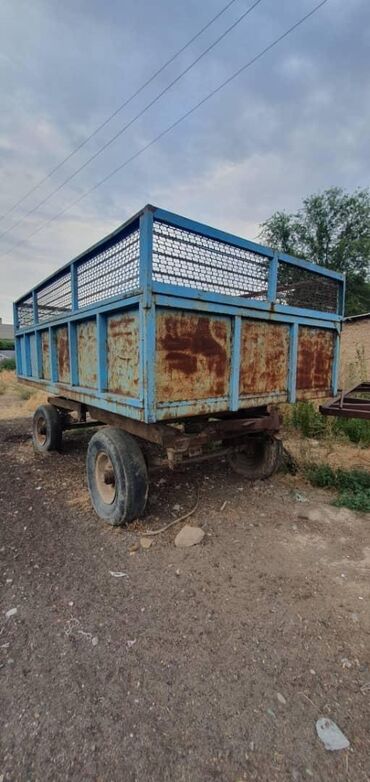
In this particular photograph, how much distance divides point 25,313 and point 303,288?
13.5 ft

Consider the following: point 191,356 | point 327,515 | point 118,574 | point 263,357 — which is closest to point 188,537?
point 118,574

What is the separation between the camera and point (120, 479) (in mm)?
2900

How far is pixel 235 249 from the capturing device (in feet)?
9.43

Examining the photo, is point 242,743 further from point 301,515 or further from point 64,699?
point 301,515

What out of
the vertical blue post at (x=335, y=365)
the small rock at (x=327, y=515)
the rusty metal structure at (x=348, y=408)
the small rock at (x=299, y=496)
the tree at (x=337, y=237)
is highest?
the tree at (x=337, y=237)

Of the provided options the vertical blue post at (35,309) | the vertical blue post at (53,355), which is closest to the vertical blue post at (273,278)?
the vertical blue post at (53,355)

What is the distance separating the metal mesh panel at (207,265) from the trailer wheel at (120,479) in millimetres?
1402

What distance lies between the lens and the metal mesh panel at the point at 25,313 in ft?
17.0

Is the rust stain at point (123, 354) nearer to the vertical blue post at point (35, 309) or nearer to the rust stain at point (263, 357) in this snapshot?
the rust stain at point (263, 357)

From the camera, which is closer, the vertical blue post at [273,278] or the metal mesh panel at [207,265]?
the metal mesh panel at [207,265]

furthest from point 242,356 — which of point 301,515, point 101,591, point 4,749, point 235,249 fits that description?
point 4,749

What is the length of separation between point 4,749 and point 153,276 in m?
2.43

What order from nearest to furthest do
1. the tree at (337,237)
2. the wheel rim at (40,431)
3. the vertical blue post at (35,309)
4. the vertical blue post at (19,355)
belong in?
the vertical blue post at (35,309) → the wheel rim at (40,431) → the vertical blue post at (19,355) → the tree at (337,237)

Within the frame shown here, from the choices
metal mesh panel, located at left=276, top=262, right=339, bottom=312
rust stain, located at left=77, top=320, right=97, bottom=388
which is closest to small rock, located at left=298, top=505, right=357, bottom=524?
metal mesh panel, located at left=276, top=262, right=339, bottom=312
